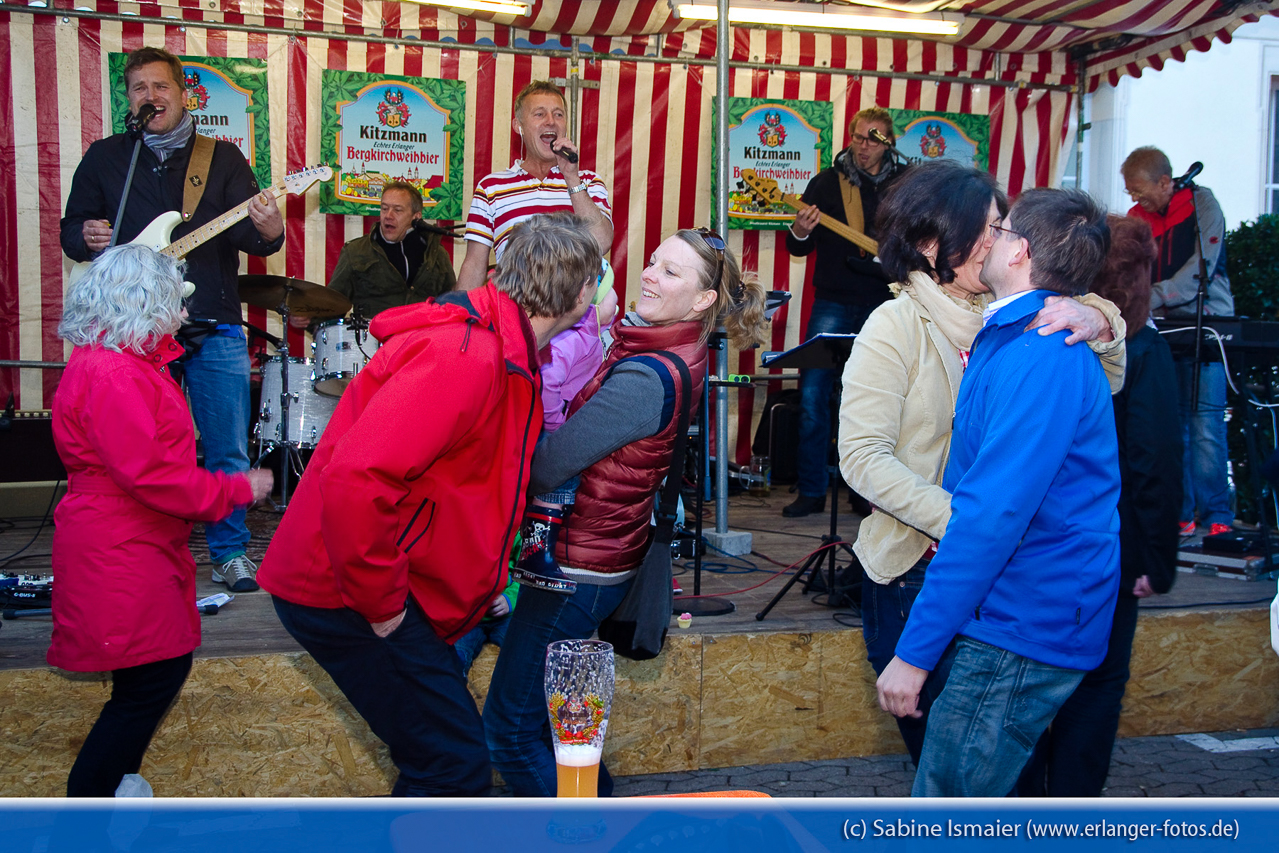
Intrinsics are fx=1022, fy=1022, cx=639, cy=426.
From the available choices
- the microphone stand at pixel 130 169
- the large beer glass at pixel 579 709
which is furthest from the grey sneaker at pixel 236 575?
the large beer glass at pixel 579 709

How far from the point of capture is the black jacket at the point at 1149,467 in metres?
2.65

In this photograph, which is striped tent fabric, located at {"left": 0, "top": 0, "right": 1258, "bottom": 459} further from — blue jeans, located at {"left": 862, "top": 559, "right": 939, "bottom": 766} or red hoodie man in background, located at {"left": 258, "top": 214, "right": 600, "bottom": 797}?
blue jeans, located at {"left": 862, "top": 559, "right": 939, "bottom": 766}

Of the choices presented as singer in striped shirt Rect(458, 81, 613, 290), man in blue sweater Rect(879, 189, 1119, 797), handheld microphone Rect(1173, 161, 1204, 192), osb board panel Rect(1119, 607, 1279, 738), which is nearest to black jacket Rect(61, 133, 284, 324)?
singer in striped shirt Rect(458, 81, 613, 290)

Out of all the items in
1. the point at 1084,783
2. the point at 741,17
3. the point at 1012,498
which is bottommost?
the point at 1084,783

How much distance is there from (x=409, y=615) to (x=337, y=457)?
1.35ft

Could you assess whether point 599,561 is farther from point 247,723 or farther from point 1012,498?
point 247,723

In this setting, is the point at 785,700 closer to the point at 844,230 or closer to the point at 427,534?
the point at 427,534

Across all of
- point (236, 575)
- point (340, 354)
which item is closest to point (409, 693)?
point (236, 575)

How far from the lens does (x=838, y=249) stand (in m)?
A: 6.60

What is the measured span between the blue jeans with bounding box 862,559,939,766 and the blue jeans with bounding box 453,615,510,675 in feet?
4.61

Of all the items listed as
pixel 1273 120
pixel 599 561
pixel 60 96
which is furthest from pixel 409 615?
pixel 1273 120

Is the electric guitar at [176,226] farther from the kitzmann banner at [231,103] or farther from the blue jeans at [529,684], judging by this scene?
the blue jeans at [529,684]
